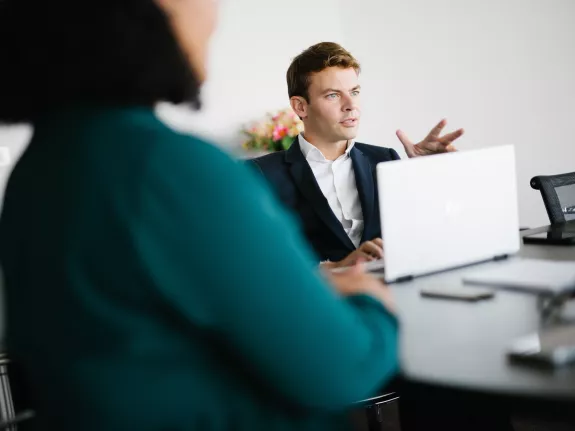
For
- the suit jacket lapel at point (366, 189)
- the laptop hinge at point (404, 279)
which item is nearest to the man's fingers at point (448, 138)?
the suit jacket lapel at point (366, 189)

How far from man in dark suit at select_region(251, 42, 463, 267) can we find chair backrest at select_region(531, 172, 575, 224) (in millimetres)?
453

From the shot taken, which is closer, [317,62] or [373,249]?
[373,249]

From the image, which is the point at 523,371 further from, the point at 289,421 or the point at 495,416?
the point at 495,416

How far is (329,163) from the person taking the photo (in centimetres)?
271

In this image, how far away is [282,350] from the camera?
2.60 feet

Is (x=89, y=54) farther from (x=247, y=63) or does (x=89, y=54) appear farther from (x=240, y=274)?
(x=247, y=63)

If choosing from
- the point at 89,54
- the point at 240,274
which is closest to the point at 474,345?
the point at 240,274

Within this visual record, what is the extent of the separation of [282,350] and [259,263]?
0.11m

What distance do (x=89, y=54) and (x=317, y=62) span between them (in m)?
2.02

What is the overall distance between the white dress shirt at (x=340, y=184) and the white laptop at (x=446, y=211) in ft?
2.48

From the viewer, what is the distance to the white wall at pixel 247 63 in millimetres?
4195

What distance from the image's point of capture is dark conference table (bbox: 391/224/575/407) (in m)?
0.97

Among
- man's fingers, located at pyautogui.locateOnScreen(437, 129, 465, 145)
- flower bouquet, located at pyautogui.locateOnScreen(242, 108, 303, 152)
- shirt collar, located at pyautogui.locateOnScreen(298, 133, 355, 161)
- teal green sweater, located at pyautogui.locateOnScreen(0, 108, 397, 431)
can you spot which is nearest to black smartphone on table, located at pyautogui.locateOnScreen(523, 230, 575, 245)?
man's fingers, located at pyautogui.locateOnScreen(437, 129, 465, 145)

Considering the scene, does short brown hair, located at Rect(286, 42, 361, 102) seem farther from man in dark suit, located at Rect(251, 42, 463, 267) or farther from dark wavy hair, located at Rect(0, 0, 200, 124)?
dark wavy hair, located at Rect(0, 0, 200, 124)
